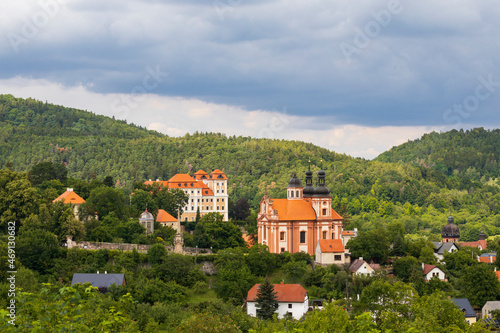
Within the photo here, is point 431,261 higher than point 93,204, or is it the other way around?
point 93,204

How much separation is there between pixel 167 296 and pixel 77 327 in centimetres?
3962

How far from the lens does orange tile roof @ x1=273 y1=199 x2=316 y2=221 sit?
76500mm

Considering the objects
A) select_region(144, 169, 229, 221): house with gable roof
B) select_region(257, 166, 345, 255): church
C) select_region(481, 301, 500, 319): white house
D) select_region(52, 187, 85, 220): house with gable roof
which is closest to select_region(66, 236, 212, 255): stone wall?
select_region(52, 187, 85, 220): house with gable roof

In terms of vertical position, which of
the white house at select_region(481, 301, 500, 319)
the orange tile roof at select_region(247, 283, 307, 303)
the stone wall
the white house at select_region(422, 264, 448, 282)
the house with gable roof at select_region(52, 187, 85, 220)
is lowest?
the white house at select_region(481, 301, 500, 319)

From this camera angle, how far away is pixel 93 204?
258ft

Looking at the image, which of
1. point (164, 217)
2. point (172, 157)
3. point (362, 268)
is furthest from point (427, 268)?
point (172, 157)

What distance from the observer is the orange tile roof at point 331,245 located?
72.6 meters

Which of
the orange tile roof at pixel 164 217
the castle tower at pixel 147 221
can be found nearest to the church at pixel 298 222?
the castle tower at pixel 147 221

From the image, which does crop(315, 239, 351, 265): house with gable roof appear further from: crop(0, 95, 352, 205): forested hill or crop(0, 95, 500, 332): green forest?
crop(0, 95, 352, 205): forested hill

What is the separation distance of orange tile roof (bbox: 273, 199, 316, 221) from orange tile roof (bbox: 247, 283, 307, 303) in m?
11.8

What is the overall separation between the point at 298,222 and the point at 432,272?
1403 cm

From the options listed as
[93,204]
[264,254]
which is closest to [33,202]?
[93,204]

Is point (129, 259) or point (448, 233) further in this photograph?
point (448, 233)

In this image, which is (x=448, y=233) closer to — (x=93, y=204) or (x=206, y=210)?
(x=206, y=210)
